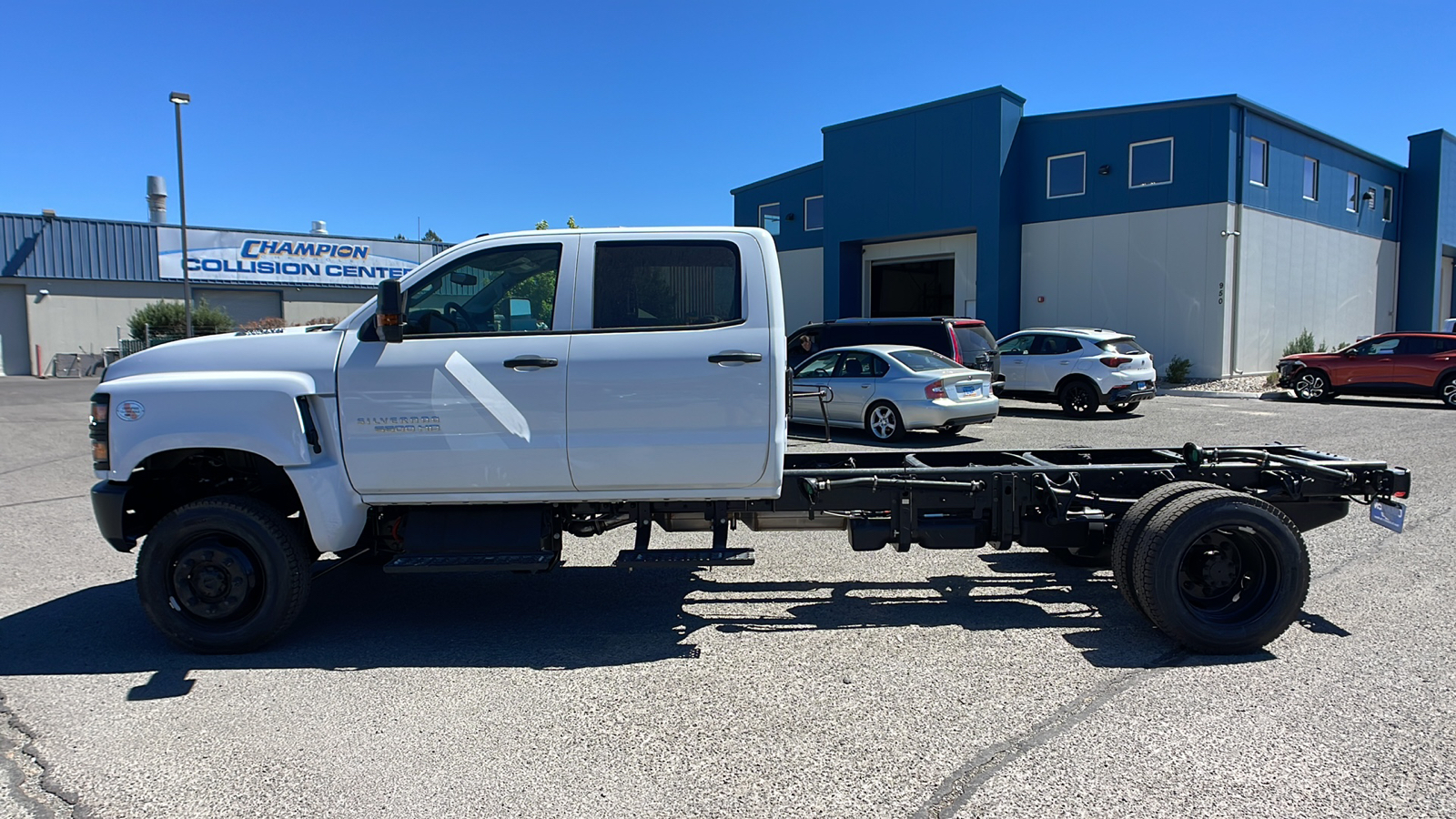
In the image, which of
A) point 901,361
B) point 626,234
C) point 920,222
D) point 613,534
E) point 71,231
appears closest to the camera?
point 626,234

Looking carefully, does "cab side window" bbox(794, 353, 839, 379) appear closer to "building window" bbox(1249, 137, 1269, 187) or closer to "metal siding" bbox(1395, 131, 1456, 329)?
"building window" bbox(1249, 137, 1269, 187)

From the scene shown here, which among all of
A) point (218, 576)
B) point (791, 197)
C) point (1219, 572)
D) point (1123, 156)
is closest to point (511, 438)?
point (218, 576)

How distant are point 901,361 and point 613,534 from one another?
6627 mm

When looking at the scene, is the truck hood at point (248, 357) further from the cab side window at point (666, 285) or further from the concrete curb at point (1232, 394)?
the concrete curb at point (1232, 394)

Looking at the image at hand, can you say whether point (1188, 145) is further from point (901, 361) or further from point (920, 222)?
point (901, 361)

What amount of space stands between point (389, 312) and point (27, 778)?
2429mm

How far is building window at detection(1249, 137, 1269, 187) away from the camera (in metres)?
24.4

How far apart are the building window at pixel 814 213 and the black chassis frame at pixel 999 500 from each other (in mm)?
27933

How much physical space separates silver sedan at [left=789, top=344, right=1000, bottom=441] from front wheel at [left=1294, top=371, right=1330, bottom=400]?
10.9 m

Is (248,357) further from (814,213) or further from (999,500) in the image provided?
(814,213)

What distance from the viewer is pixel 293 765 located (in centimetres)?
352

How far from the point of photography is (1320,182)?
27.5 meters

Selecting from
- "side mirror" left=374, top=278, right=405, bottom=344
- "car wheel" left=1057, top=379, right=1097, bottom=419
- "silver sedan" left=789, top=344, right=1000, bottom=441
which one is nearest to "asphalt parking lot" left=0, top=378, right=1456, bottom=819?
"side mirror" left=374, top=278, right=405, bottom=344

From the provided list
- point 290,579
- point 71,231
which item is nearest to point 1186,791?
point 290,579
